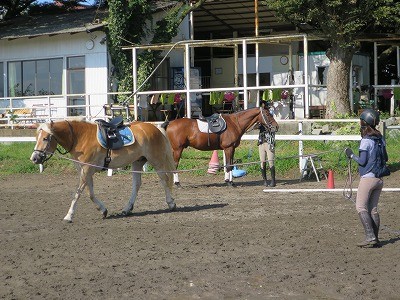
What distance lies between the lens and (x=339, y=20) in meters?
22.8

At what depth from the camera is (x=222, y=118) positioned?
60.8 feet

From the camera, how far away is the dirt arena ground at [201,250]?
8125 mm

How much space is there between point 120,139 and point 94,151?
536 mm

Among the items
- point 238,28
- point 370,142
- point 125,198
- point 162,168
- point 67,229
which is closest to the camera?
point 370,142

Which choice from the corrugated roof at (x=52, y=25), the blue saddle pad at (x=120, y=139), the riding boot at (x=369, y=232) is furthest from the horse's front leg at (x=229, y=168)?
the corrugated roof at (x=52, y=25)

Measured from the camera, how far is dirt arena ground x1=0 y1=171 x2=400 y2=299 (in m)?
8.12

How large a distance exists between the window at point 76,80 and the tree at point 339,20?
32.1 feet

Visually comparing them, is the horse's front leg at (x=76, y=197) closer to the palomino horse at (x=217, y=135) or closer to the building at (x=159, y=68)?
the palomino horse at (x=217, y=135)


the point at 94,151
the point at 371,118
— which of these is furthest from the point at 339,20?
the point at 371,118

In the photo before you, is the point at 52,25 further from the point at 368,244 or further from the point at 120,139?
the point at 368,244

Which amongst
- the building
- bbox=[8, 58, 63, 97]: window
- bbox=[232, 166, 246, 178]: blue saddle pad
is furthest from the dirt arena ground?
bbox=[8, 58, 63, 97]: window

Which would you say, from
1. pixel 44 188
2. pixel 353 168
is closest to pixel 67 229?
pixel 44 188

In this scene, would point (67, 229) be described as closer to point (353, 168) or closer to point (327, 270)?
point (327, 270)

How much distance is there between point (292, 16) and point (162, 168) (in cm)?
1097
